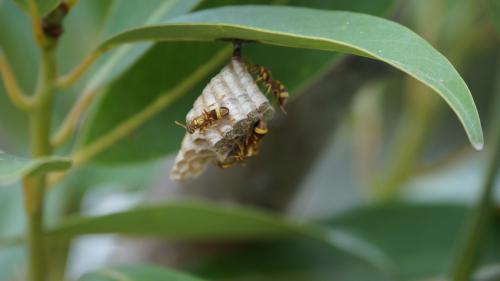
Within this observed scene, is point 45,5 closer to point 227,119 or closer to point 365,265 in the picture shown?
point 227,119

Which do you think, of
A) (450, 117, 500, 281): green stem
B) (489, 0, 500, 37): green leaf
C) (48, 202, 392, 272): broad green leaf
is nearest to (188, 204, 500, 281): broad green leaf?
(48, 202, 392, 272): broad green leaf

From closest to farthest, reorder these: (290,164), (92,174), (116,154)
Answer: (116,154)
(290,164)
(92,174)

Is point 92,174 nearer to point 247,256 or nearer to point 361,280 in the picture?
point 247,256

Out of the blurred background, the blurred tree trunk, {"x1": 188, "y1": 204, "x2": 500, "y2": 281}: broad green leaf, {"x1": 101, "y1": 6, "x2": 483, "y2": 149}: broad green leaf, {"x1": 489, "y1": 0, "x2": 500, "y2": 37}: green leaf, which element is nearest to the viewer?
{"x1": 101, "y1": 6, "x2": 483, "y2": 149}: broad green leaf

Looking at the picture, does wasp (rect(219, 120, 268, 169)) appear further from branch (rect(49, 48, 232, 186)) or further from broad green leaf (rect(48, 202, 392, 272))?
broad green leaf (rect(48, 202, 392, 272))

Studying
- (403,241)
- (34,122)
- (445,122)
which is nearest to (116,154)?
(34,122)

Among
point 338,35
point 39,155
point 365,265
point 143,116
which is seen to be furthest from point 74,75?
point 365,265

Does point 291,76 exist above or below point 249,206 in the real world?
below
